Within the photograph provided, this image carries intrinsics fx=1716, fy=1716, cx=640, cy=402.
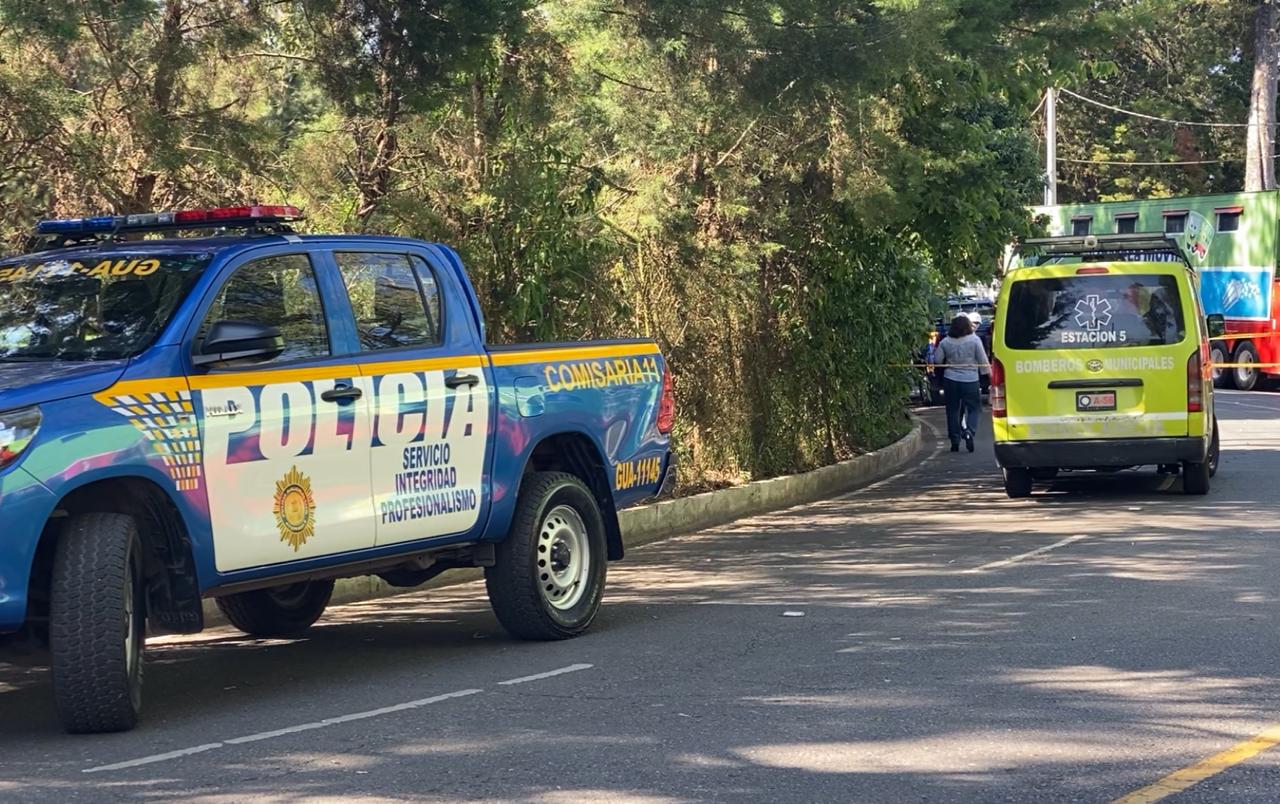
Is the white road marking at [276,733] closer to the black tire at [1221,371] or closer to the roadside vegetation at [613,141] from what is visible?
the roadside vegetation at [613,141]

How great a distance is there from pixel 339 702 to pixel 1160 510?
9422mm

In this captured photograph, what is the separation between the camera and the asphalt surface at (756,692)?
6.15 meters

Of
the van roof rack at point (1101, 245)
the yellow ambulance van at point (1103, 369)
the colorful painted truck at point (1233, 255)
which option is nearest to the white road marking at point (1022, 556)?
the yellow ambulance van at point (1103, 369)

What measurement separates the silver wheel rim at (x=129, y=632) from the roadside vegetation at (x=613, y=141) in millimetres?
4503

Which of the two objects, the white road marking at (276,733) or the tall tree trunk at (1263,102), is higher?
the tall tree trunk at (1263,102)

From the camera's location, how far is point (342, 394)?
7824mm

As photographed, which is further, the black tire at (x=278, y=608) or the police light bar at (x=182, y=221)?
the black tire at (x=278, y=608)

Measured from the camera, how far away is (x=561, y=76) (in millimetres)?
14312

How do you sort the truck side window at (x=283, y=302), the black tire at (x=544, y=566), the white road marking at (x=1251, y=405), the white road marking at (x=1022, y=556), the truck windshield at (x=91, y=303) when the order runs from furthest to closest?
the white road marking at (x=1251, y=405) → the white road marking at (x=1022, y=556) → the black tire at (x=544, y=566) → the truck side window at (x=283, y=302) → the truck windshield at (x=91, y=303)

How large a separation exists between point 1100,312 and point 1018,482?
6.28ft

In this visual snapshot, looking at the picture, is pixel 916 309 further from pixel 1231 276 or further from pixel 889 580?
pixel 1231 276

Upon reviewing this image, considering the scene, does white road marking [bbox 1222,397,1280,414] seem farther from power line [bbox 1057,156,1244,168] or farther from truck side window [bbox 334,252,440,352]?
power line [bbox 1057,156,1244,168]

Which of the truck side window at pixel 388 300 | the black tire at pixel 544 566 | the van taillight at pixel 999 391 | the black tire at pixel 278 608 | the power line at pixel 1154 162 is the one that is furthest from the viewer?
the power line at pixel 1154 162

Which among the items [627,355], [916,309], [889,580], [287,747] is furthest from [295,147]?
[916,309]
